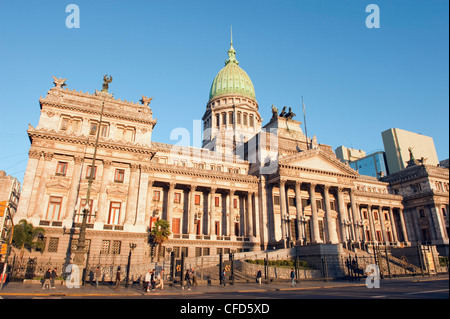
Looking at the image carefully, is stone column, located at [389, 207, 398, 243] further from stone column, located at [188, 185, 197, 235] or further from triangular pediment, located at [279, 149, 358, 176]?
stone column, located at [188, 185, 197, 235]

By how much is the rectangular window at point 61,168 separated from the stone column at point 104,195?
4912 millimetres

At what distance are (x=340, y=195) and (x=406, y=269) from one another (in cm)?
1830

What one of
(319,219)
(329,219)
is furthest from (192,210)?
(329,219)

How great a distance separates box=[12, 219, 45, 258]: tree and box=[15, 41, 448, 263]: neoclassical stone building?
152 centimetres

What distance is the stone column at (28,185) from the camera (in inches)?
1430

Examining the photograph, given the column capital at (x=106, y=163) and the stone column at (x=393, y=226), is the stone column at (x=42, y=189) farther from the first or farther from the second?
the stone column at (x=393, y=226)

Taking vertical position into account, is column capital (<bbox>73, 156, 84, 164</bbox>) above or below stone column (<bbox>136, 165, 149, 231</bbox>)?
above

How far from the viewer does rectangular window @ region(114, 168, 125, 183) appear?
42631 mm

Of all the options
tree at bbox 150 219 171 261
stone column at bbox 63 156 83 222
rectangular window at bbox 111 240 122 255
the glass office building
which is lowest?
rectangular window at bbox 111 240 122 255

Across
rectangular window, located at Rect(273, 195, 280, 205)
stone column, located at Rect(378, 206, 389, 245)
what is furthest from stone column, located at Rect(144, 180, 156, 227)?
stone column, located at Rect(378, 206, 389, 245)

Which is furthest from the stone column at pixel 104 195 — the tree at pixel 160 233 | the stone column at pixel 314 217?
the stone column at pixel 314 217

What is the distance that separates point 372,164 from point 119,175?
11828 centimetres

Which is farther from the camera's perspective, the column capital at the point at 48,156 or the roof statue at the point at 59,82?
the roof statue at the point at 59,82

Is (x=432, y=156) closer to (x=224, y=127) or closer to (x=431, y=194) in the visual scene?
(x=431, y=194)
